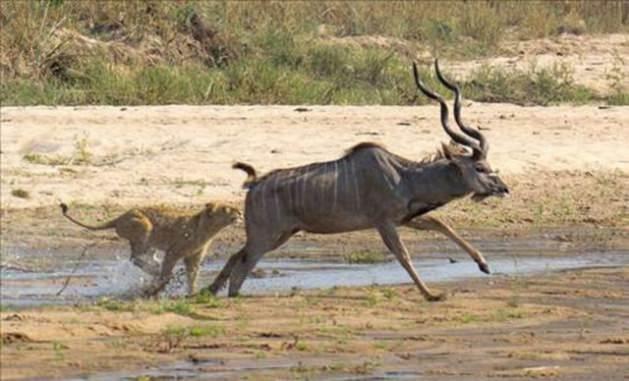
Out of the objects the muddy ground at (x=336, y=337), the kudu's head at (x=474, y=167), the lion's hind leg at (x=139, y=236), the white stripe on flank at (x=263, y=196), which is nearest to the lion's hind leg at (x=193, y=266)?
the lion's hind leg at (x=139, y=236)

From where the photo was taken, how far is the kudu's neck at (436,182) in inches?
482

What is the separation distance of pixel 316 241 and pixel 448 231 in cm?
265

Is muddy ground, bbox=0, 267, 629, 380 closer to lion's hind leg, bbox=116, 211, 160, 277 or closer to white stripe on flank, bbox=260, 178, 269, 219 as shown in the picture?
white stripe on flank, bbox=260, 178, 269, 219

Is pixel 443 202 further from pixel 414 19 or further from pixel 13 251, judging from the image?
pixel 414 19

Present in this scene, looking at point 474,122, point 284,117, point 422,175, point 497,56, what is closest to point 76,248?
point 422,175

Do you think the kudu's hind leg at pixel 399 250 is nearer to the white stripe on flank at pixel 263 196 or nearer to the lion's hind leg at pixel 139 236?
the white stripe on flank at pixel 263 196

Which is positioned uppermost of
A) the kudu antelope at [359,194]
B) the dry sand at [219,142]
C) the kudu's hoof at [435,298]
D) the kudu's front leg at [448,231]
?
the kudu antelope at [359,194]

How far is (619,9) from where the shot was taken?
2916 centimetres

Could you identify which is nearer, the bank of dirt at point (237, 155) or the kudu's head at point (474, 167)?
the kudu's head at point (474, 167)

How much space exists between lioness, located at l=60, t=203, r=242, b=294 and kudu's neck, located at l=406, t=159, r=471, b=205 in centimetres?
152

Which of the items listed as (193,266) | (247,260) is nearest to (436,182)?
(247,260)

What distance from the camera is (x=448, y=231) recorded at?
12.5 m

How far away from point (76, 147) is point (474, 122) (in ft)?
15.3

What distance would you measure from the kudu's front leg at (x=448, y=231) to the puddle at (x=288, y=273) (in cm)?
62
